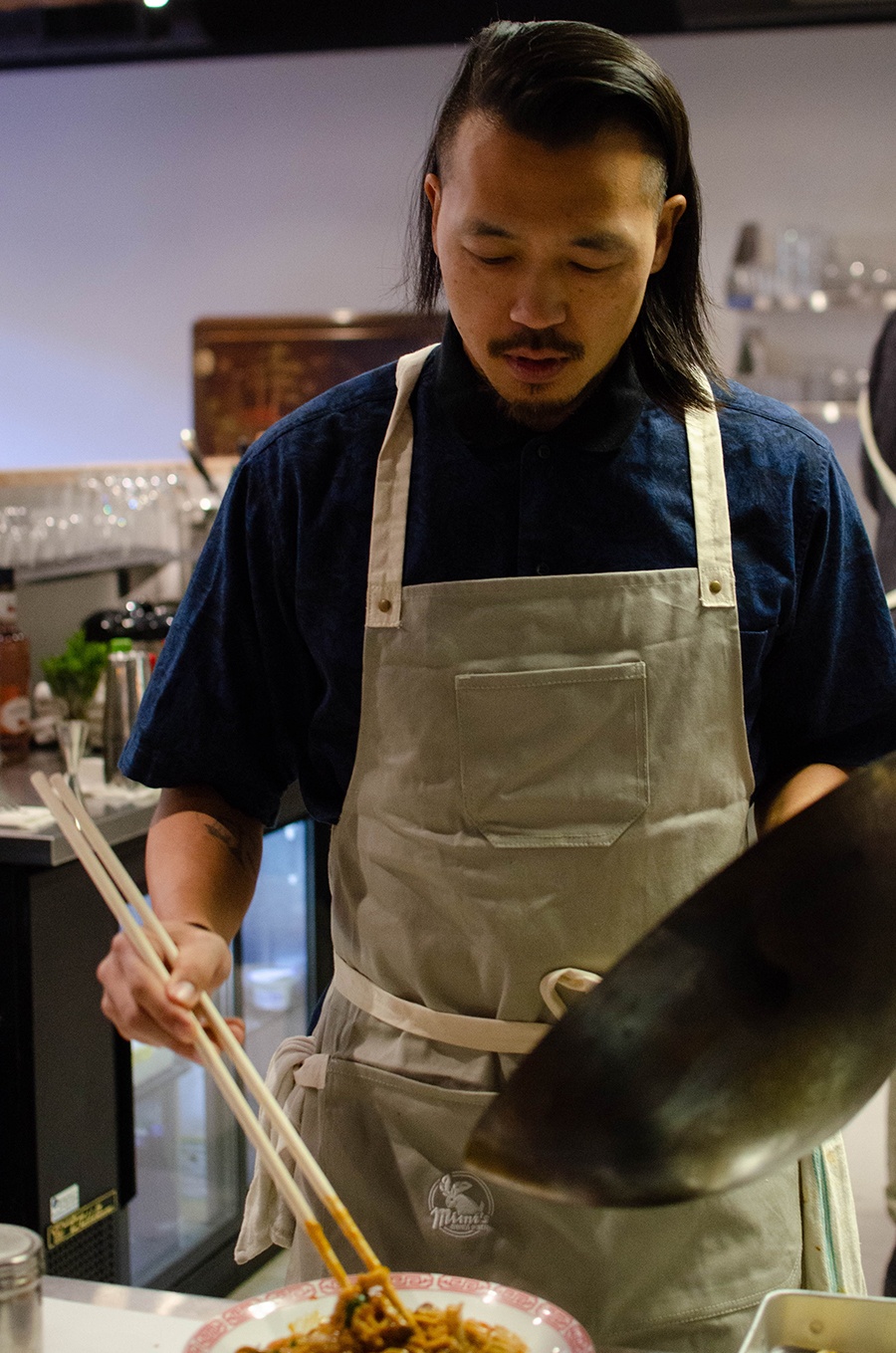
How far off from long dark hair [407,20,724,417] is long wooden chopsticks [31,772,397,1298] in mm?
611

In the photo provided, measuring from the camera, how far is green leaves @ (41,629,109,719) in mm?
3299

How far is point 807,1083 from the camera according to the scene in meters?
0.68

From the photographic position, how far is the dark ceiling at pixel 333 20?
20.0ft

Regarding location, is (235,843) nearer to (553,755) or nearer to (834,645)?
(553,755)

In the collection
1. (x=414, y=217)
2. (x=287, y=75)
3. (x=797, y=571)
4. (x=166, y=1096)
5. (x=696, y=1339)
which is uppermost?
→ (x=287, y=75)

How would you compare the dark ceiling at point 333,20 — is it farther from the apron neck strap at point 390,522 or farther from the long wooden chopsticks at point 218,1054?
the long wooden chopsticks at point 218,1054

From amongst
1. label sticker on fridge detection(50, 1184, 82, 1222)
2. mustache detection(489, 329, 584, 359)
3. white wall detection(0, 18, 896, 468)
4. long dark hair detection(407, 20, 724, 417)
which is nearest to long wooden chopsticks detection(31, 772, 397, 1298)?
mustache detection(489, 329, 584, 359)

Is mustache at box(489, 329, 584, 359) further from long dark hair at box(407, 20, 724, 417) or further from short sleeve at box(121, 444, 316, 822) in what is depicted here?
short sleeve at box(121, 444, 316, 822)

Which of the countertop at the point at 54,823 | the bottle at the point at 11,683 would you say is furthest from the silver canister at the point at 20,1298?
the bottle at the point at 11,683

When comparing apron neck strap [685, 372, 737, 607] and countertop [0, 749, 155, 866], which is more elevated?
apron neck strap [685, 372, 737, 607]

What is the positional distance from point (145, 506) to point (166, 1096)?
1842mm

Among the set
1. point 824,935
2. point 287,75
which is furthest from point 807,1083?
point 287,75

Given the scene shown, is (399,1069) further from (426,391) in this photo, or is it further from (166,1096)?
(166,1096)

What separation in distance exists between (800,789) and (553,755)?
24 centimetres
